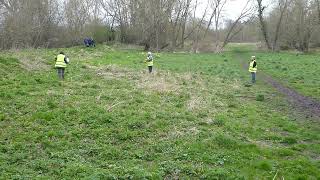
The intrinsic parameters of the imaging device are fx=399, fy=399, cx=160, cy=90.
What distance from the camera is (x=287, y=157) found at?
1097cm

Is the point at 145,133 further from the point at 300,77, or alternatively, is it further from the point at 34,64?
the point at 300,77

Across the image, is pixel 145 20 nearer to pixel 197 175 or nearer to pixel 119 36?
pixel 119 36

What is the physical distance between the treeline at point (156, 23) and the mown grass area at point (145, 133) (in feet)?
130

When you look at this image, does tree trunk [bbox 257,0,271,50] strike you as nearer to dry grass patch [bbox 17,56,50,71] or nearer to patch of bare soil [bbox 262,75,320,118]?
patch of bare soil [bbox 262,75,320,118]

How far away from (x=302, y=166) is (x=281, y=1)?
205 ft

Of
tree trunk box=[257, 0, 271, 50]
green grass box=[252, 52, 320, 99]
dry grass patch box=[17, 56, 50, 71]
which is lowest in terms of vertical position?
green grass box=[252, 52, 320, 99]

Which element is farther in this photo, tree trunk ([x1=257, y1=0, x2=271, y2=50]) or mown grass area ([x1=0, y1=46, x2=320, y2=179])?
tree trunk ([x1=257, y1=0, x2=271, y2=50])

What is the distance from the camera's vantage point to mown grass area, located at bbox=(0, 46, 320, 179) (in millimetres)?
9547

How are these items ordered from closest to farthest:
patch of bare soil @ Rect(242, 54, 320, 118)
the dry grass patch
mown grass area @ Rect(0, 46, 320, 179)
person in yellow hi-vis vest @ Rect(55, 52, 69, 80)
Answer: mown grass area @ Rect(0, 46, 320, 179) → patch of bare soil @ Rect(242, 54, 320, 118) → person in yellow hi-vis vest @ Rect(55, 52, 69, 80) → the dry grass patch

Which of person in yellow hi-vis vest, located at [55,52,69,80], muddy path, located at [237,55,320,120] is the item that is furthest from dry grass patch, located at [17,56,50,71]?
muddy path, located at [237,55,320,120]

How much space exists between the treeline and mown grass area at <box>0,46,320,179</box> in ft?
130

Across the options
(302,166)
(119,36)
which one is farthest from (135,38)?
(302,166)

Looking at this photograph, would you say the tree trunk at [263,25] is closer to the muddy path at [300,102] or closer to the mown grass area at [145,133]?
the muddy path at [300,102]

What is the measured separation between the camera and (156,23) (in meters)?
60.8
